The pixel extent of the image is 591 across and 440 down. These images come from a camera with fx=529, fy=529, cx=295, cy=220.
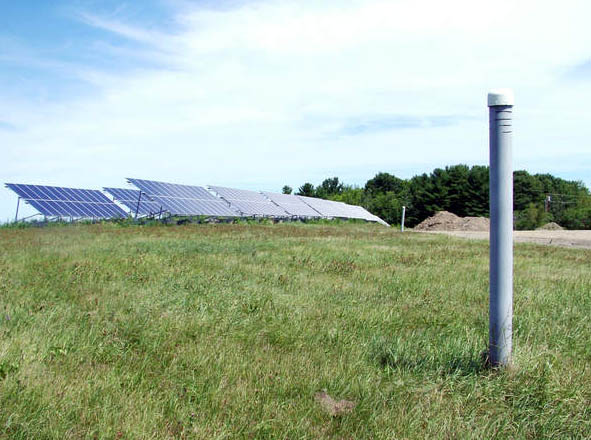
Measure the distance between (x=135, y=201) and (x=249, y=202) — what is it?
1060 centimetres

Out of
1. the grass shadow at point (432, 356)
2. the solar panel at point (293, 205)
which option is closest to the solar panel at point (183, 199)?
the solar panel at point (293, 205)

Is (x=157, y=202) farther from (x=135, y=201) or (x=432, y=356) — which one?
(x=432, y=356)

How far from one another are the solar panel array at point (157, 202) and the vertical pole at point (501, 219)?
24.9 meters

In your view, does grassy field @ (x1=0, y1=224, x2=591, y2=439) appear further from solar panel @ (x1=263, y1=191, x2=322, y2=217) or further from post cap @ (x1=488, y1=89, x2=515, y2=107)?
solar panel @ (x1=263, y1=191, x2=322, y2=217)

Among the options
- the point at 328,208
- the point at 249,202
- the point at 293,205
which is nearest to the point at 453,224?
the point at 328,208

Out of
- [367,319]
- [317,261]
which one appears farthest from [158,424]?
[317,261]

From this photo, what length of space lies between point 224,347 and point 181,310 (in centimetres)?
114

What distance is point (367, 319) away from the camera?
4.68 m

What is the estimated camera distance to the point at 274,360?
11.5 feet

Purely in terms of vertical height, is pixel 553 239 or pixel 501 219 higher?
pixel 501 219

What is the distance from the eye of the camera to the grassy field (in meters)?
2.66

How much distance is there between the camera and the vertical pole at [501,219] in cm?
339

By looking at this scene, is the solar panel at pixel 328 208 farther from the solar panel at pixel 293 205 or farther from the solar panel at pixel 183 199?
the solar panel at pixel 183 199

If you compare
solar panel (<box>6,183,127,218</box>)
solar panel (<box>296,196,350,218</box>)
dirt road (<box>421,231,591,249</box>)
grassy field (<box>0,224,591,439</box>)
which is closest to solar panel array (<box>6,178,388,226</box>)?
solar panel (<box>6,183,127,218</box>)
